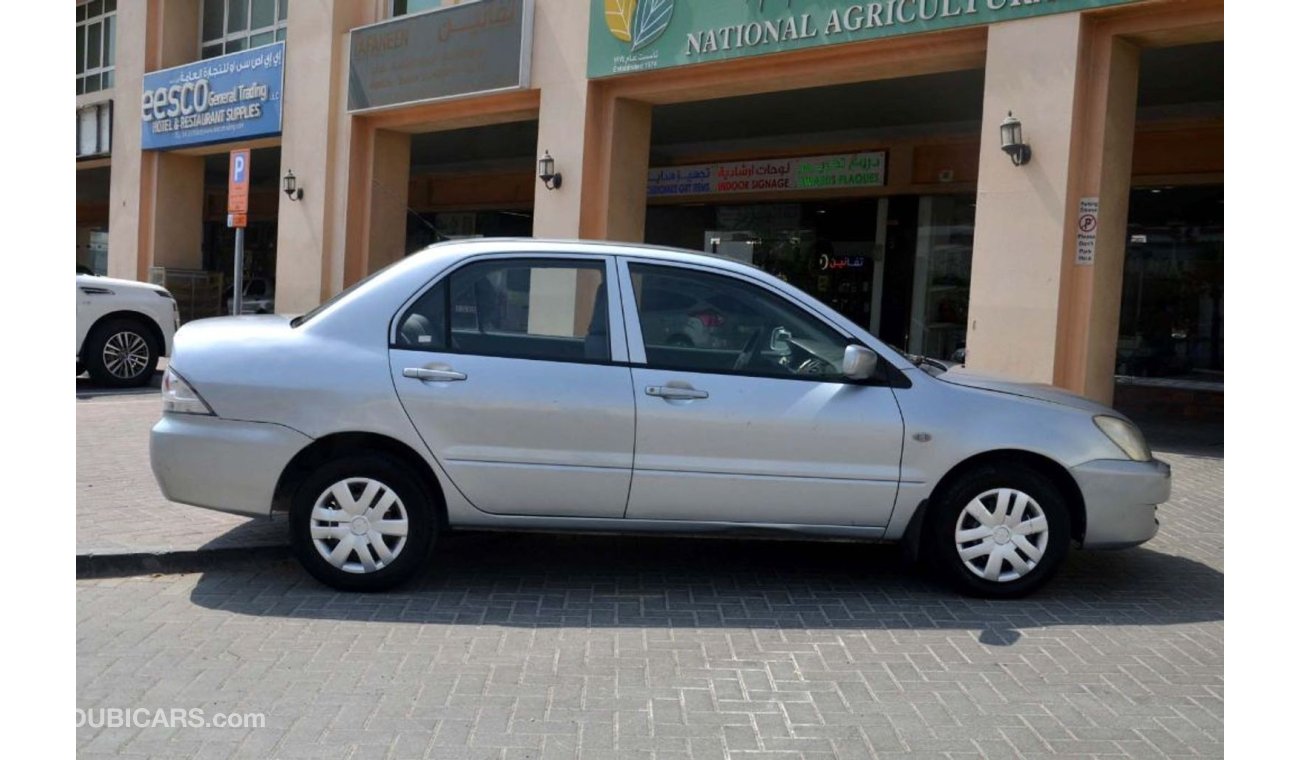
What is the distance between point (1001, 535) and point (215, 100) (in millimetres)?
18470

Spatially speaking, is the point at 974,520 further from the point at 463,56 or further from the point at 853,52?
the point at 463,56

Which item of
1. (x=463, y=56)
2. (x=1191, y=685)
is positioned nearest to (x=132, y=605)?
(x=1191, y=685)

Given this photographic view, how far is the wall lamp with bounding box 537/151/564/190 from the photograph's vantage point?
48.0ft

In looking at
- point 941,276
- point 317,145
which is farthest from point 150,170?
point 941,276

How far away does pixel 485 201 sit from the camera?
87.0 feet

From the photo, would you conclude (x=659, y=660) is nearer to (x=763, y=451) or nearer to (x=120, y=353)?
(x=763, y=451)

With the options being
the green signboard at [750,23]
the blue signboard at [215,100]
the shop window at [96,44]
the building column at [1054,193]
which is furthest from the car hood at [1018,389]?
the shop window at [96,44]

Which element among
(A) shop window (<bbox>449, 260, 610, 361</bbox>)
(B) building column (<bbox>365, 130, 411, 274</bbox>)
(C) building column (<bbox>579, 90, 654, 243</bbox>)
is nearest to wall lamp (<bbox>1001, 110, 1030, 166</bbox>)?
(C) building column (<bbox>579, 90, 654, 243</bbox>)

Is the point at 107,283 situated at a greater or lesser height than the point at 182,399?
greater

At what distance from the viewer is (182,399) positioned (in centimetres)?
539

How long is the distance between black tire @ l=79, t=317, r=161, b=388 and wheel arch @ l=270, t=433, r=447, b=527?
8.87 m

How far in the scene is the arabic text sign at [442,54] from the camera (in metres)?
15.0

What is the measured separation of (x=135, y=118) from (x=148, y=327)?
11.1m

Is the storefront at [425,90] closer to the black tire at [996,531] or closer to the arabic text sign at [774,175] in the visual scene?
the arabic text sign at [774,175]
